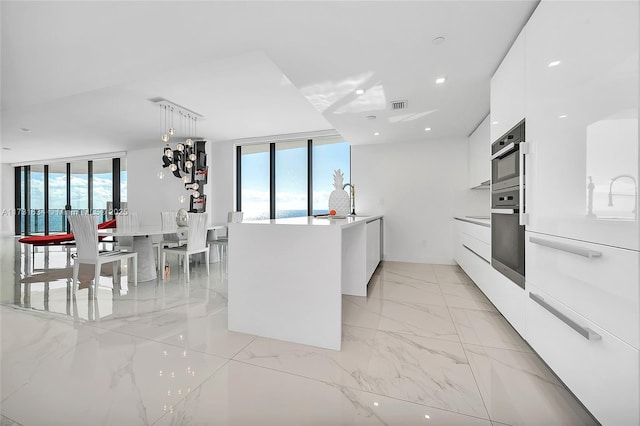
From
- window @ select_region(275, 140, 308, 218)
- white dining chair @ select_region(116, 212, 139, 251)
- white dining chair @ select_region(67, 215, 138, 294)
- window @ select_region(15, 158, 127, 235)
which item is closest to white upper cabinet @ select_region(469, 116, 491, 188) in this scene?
window @ select_region(275, 140, 308, 218)

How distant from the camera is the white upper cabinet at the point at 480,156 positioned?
3164 mm

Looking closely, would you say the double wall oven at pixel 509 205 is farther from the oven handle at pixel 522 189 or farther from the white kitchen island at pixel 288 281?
the white kitchen island at pixel 288 281

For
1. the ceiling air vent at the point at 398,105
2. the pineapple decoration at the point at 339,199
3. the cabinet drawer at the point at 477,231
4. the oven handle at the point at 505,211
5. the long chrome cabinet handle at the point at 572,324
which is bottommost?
the long chrome cabinet handle at the point at 572,324

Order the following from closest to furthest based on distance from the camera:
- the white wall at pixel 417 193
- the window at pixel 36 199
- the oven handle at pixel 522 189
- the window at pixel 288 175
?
the oven handle at pixel 522 189
the white wall at pixel 417 193
the window at pixel 288 175
the window at pixel 36 199

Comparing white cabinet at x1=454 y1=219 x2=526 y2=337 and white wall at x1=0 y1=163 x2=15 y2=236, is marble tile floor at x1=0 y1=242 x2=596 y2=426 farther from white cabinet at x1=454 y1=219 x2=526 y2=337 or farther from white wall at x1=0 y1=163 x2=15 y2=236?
white wall at x1=0 y1=163 x2=15 y2=236

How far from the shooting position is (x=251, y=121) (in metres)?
4.61

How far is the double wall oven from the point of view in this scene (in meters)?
1.63

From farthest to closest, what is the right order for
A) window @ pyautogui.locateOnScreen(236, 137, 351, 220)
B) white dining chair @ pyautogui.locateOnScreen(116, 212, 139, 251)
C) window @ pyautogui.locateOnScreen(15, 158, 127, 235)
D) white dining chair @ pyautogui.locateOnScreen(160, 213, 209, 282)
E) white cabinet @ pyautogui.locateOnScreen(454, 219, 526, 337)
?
window @ pyautogui.locateOnScreen(15, 158, 127, 235) < window @ pyautogui.locateOnScreen(236, 137, 351, 220) < white dining chair @ pyautogui.locateOnScreen(116, 212, 139, 251) < white dining chair @ pyautogui.locateOnScreen(160, 213, 209, 282) < white cabinet @ pyautogui.locateOnScreen(454, 219, 526, 337)

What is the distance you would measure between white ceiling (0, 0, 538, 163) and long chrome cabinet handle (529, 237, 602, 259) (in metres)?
1.36

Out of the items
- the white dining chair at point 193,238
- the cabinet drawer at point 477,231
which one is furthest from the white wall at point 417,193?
the white dining chair at point 193,238

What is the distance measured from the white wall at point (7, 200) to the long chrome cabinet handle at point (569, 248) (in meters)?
13.1

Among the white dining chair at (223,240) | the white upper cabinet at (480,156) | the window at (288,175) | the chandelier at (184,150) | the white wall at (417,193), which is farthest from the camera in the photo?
the window at (288,175)

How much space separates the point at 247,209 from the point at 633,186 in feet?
19.3

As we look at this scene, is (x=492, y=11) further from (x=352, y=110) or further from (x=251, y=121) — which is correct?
(x=251, y=121)
